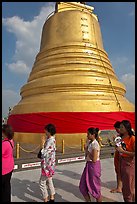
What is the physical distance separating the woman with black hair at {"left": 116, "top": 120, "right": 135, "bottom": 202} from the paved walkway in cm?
81

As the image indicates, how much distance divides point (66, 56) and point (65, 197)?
9015 millimetres

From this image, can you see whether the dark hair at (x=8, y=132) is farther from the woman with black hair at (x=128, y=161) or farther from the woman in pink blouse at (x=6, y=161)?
the woman with black hair at (x=128, y=161)

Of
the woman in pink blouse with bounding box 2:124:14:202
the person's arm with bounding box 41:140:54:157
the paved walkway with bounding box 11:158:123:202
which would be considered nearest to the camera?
the woman in pink blouse with bounding box 2:124:14:202

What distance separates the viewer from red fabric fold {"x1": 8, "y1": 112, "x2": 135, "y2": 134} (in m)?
10.0

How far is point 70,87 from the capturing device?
11.3 meters

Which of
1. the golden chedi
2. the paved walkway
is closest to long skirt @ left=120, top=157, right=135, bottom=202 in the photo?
the paved walkway

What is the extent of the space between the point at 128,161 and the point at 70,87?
7.99 meters

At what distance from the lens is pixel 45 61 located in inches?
503

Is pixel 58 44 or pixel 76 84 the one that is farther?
pixel 58 44

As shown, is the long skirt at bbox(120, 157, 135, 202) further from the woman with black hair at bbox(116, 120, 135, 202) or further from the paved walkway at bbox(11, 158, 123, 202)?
the paved walkway at bbox(11, 158, 123, 202)

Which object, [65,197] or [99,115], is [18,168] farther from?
[99,115]

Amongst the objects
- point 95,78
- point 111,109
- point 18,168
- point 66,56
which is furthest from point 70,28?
point 18,168

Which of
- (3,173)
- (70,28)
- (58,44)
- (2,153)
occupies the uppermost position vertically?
(70,28)

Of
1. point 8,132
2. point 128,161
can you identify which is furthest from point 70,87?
point 128,161
